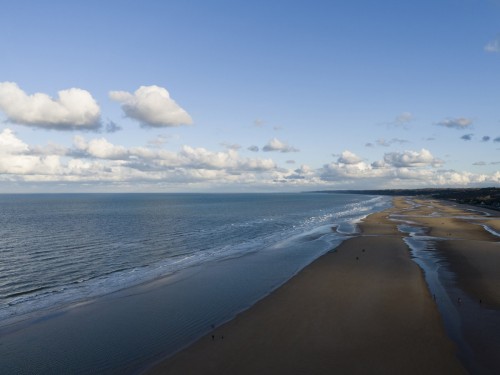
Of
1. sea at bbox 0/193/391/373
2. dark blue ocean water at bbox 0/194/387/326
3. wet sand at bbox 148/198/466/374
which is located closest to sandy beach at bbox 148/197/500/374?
wet sand at bbox 148/198/466/374

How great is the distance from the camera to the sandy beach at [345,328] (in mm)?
14859

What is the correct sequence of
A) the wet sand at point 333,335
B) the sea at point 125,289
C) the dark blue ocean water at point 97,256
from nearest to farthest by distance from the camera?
the wet sand at point 333,335
the sea at point 125,289
the dark blue ocean water at point 97,256

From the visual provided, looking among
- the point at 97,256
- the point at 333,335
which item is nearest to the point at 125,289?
the point at 97,256

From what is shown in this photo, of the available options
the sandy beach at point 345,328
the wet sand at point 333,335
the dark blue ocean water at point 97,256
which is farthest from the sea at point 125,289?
the sandy beach at point 345,328

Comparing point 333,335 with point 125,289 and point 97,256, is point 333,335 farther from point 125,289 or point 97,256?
point 97,256

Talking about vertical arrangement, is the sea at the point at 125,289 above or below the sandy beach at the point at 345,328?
below

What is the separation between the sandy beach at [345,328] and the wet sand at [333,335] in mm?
39

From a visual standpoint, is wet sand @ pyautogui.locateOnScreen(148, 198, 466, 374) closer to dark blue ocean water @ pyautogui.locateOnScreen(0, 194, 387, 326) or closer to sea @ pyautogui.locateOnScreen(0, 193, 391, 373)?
sea @ pyautogui.locateOnScreen(0, 193, 391, 373)

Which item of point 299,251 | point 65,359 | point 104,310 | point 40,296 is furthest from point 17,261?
point 299,251

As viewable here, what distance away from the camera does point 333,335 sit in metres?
17.5

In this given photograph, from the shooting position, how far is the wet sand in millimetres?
14779

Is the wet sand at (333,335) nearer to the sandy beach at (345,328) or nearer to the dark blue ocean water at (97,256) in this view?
the sandy beach at (345,328)

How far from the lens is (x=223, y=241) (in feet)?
168

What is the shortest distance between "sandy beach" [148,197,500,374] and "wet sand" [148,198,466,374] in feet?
0.13
